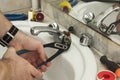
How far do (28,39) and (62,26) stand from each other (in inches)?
9.8

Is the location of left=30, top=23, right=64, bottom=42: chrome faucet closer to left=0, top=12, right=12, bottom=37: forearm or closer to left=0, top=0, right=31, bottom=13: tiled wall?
left=0, top=12, right=12, bottom=37: forearm

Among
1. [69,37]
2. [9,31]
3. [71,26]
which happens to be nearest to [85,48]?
[69,37]

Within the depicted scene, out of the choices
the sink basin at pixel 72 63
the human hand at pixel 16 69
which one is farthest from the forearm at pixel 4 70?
the sink basin at pixel 72 63

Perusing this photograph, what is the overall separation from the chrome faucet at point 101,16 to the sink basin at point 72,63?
9 cm

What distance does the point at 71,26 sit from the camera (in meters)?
1.00

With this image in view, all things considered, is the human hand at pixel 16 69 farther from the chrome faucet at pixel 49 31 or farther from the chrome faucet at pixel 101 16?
the chrome faucet at pixel 101 16

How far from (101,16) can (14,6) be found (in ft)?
1.53

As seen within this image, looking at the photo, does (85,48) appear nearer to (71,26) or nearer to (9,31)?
(71,26)

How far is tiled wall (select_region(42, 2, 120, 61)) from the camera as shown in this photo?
2.68 ft

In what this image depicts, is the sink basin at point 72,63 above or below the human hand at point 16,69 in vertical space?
below

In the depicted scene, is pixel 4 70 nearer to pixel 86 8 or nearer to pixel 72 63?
pixel 72 63

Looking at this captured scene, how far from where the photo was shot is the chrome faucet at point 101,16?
0.87 meters

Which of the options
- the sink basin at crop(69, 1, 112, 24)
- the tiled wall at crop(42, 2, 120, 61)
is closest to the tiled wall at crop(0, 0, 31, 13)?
the tiled wall at crop(42, 2, 120, 61)

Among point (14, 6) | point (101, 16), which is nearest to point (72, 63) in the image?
point (101, 16)
